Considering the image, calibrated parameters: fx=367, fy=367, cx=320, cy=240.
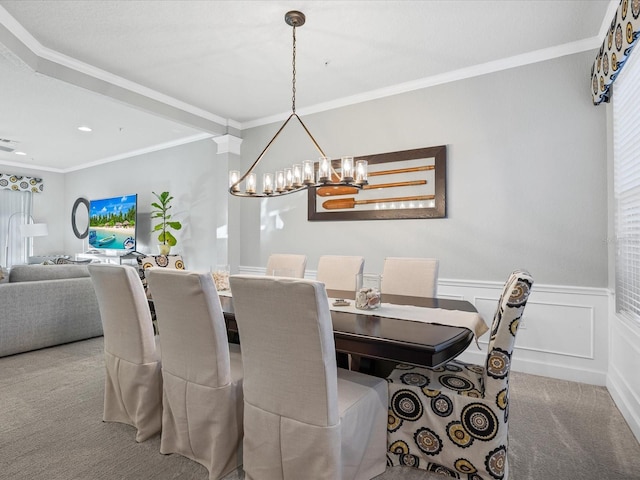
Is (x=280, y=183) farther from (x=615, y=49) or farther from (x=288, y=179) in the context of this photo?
(x=615, y=49)

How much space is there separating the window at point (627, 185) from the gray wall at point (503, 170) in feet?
0.75

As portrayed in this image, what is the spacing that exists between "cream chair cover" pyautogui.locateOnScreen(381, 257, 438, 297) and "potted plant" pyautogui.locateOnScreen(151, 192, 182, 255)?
356cm

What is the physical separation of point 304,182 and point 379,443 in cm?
162

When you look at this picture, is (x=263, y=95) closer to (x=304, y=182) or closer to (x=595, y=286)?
(x=304, y=182)

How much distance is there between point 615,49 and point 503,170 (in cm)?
115

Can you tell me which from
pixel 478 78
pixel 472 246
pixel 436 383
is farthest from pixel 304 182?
pixel 478 78

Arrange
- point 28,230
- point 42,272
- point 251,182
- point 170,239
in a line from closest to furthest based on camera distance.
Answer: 1. point 251,182
2. point 42,272
3. point 170,239
4. point 28,230

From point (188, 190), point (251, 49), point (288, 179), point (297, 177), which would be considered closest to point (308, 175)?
point (297, 177)

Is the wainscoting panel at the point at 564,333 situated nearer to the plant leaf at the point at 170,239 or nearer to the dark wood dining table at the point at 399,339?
the dark wood dining table at the point at 399,339

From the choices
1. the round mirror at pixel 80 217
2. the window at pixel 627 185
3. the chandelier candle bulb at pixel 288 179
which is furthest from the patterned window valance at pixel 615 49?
the round mirror at pixel 80 217

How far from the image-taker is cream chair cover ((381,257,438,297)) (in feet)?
8.77

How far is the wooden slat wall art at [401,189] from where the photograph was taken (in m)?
3.47

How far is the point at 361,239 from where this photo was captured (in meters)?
3.92

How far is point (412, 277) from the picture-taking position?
2.75 metres
